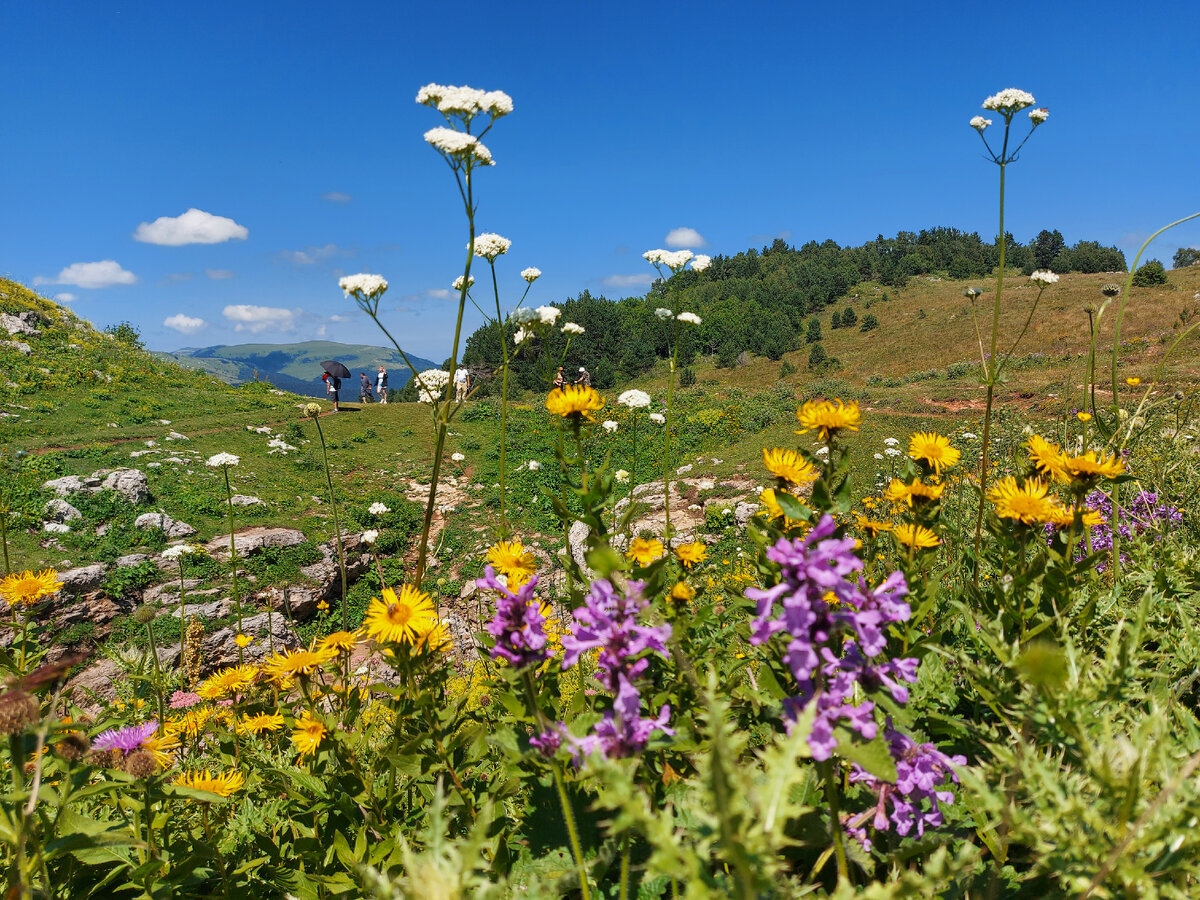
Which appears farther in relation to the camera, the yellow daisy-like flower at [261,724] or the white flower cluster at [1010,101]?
the white flower cluster at [1010,101]

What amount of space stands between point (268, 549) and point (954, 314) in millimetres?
45042

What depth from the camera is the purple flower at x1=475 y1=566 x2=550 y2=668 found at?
1.08 metres

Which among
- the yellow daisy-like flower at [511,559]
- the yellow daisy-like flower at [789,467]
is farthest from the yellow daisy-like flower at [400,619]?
the yellow daisy-like flower at [789,467]

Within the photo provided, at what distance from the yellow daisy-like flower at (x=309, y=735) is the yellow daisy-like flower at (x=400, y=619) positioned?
1.65 feet

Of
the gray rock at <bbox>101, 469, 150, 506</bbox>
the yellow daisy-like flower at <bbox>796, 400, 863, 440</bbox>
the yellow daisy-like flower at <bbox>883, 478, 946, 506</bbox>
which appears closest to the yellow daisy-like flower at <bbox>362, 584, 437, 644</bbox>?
the yellow daisy-like flower at <bbox>796, 400, 863, 440</bbox>

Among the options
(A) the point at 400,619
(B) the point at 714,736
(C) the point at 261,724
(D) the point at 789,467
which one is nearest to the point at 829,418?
(D) the point at 789,467

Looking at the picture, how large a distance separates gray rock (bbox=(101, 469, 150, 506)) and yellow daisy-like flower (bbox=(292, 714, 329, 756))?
10.1m

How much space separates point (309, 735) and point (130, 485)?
10.5 meters

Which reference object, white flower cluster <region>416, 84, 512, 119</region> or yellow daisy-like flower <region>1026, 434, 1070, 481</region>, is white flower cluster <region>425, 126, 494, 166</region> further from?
yellow daisy-like flower <region>1026, 434, 1070, 481</region>

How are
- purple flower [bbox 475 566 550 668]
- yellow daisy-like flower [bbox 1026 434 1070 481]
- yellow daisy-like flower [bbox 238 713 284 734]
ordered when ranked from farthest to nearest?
yellow daisy-like flower [bbox 238 713 284 734]
yellow daisy-like flower [bbox 1026 434 1070 481]
purple flower [bbox 475 566 550 668]

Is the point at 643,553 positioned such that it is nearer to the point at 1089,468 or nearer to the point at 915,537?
the point at 915,537

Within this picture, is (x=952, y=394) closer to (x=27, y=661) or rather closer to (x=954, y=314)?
(x=27, y=661)

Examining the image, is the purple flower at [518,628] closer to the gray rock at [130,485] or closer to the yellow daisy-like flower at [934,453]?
the yellow daisy-like flower at [934,453]

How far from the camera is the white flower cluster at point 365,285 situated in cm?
265
